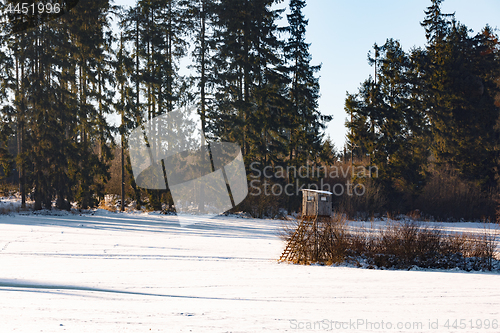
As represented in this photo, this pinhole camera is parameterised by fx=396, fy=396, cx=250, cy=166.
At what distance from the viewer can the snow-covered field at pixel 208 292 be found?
23.3 feet

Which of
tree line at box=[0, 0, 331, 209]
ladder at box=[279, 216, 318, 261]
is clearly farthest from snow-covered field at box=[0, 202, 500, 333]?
tree line at box=[0, 0, 331, 209]

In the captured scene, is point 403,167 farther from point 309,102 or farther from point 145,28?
point 145,28

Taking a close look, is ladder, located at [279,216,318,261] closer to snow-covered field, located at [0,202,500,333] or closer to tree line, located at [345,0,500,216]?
snow-covered field, located at [0,202,500,333]

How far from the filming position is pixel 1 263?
12.2 m

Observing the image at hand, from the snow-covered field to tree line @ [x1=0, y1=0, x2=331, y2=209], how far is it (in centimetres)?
1136

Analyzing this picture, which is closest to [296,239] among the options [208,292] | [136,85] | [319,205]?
[319,205]

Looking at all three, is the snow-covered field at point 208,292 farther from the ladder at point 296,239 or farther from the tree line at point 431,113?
the tree line at point 431,113

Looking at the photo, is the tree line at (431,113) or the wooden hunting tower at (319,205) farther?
the tree line at (431,113)

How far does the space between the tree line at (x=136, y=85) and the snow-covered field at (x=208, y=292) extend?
11357 mm

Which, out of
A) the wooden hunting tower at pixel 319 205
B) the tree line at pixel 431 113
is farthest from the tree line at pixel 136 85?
the wooden hunting tower at pixel 319 205

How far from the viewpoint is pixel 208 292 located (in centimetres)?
970

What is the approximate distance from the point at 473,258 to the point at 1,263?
17020 millimetres

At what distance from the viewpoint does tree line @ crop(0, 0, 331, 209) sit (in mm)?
27156

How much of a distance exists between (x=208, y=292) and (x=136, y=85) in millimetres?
25200
